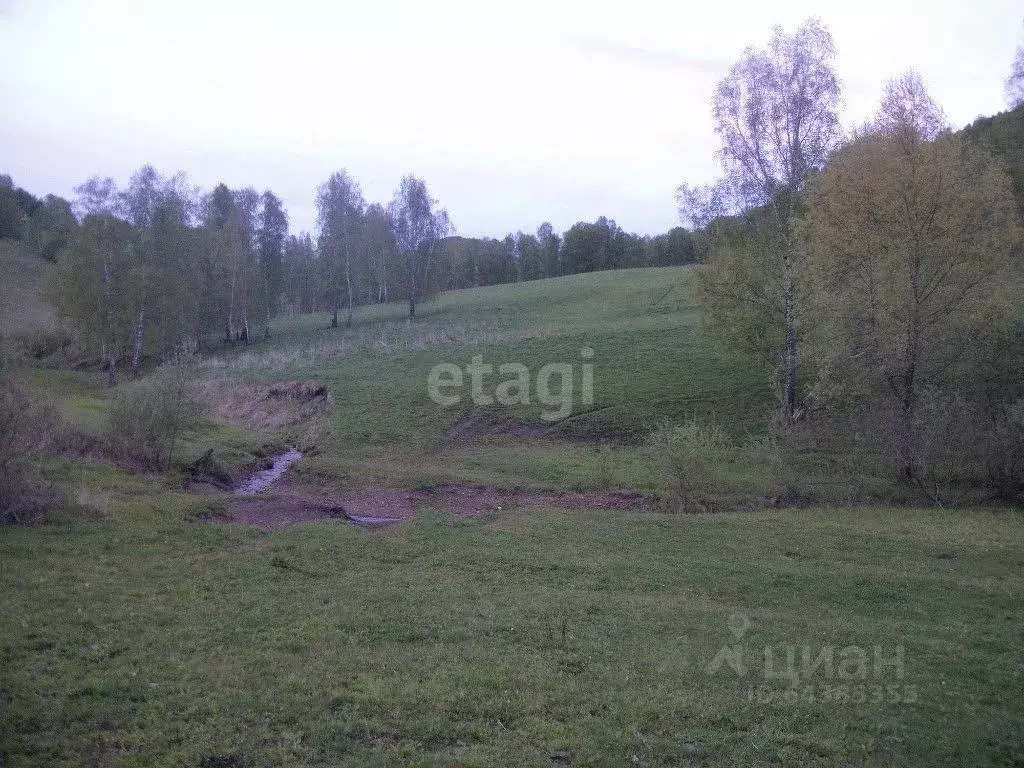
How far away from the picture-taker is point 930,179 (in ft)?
77.4

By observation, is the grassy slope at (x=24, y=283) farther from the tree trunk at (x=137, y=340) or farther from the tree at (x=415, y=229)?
the tree at (x=415, y=229)

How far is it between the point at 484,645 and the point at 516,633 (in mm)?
722

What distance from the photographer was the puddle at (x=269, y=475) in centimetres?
2477

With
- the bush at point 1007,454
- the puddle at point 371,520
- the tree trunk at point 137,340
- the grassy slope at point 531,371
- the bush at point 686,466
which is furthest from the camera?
the tree trunk at point 137,340

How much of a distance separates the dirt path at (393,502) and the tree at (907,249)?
9697mm

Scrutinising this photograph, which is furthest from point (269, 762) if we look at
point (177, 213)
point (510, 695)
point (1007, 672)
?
point (177, 213)

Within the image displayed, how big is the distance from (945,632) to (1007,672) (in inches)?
62.6

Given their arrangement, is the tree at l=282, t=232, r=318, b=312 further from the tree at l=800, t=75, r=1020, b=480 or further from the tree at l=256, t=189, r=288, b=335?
the tree at l=800, t=75, r=1020, b=480

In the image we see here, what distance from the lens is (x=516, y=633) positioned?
1066cm

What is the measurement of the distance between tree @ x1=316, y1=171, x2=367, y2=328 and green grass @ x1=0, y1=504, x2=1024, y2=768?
55.1m

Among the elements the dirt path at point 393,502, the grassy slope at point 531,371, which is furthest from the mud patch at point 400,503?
the grassy slope at point 531,371

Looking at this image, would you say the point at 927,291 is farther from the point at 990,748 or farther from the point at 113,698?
the point at 113,698

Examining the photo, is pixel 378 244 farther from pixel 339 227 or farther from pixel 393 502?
pixel 393 502

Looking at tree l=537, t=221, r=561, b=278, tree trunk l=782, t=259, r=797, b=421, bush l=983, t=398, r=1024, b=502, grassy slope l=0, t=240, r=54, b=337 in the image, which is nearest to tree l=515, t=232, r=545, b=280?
tree l=537, t=221, r=561, b=278
